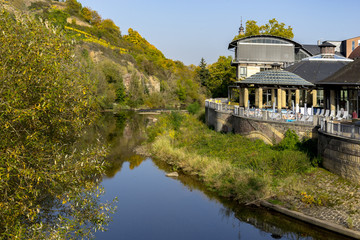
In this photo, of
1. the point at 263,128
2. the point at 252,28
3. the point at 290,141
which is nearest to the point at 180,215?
the point at 290,141

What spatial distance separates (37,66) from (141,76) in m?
Result: 81.4

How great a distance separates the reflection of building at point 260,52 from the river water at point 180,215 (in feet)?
87.1

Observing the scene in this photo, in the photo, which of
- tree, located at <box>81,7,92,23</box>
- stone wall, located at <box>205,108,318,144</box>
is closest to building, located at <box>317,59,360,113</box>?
stone wall, located at <box>205,108,318,144</box>

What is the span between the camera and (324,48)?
1436 inches

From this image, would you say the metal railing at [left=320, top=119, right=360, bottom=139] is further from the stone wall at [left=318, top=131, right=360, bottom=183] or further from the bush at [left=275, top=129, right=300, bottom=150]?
the bush at [left=275, top=129, right=300, bottom=150]

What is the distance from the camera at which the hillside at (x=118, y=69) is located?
241 feet

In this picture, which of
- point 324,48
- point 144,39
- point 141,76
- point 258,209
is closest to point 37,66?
point 258,209

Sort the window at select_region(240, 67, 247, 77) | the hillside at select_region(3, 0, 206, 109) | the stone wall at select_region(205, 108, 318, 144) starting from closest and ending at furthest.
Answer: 1. the stone wall at select_region(205, 108, 318, 144)
2. the window at select_region(240, 67, 247, 77)
3. the hillside at select_region(3, 0, 206, 109)

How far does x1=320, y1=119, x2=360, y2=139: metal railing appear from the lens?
17734 mm

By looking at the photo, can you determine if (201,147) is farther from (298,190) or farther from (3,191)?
(3,191)

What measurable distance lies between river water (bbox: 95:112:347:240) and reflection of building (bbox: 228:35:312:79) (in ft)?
87.1

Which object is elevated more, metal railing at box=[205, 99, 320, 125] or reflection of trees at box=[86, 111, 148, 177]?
metal railing at box=[205, 99, 320, 125]

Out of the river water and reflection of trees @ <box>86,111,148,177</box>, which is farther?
reflection of trees @ <box>86,111,148,177</box>

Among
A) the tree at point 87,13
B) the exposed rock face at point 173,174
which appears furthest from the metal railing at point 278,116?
the tree at point 87,13
